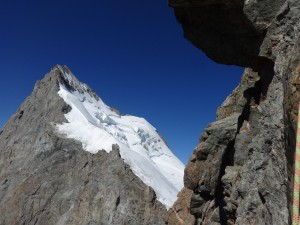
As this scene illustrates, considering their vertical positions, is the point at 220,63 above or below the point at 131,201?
above

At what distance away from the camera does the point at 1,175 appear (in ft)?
259

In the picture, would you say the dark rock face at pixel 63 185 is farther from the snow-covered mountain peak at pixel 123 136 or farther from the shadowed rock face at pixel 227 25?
the shadowed rock face at pixel 227 25

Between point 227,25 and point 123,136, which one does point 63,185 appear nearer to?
point 123,136

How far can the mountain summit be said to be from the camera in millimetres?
59669

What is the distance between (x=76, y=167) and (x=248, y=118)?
51.9 metres

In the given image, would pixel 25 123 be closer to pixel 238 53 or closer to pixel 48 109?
pixel 48 109

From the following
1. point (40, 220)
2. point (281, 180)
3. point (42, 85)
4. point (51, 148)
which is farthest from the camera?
point (42, 85)

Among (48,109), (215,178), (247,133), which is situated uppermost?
(48,109)

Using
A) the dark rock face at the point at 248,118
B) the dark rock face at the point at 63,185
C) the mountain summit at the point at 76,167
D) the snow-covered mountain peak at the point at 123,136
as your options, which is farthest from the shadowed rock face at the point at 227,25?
the snow-covered mountain peak at the point at 123,136

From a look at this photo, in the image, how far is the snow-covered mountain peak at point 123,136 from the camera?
69.2 metres

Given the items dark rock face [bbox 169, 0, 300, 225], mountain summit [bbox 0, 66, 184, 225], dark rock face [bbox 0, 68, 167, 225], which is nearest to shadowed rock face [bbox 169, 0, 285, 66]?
dark rock face [bbox 169, 0, 300, 225]

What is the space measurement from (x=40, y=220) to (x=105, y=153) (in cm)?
1590

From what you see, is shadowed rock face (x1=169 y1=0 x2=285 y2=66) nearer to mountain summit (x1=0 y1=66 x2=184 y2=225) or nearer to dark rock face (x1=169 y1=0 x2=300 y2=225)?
dark rock face (x1=169 y1=0 x2=300 y2=225)

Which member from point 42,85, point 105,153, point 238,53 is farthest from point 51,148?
point 238,53
